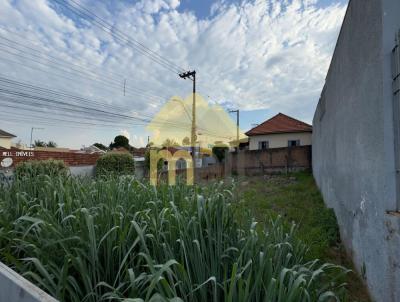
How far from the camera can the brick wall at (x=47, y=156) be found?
1011cm

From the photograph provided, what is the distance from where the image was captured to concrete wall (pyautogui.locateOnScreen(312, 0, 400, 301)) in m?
1.68

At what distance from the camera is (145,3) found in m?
7.59

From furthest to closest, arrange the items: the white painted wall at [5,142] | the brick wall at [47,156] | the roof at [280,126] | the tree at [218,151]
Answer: the white painted wall at [5,142], the tree at [218,151], the roof at [280,126], the brick wall at [47,156]

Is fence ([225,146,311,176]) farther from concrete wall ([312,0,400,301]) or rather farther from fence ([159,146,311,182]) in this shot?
concrete wall ([312,0,400,301])

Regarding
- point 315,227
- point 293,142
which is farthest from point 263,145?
point 315,227

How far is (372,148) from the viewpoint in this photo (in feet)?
6.45

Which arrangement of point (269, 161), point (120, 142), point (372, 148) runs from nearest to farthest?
point (372, 148)
point (269, 161)
point (120, 142)

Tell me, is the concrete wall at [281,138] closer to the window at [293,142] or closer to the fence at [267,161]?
the window at [293,142]

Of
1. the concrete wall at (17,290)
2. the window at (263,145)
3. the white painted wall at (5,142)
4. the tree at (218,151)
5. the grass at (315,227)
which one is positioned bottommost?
the grass at (315,227)

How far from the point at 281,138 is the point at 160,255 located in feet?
64.3

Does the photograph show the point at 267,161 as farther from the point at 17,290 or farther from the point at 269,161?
the point at 17,290

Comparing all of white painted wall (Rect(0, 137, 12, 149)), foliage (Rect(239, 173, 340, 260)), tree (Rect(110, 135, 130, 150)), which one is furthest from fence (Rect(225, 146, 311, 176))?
tree (Rect(110, 135, 130, 150))

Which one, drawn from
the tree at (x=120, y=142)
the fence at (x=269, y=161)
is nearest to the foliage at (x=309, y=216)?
the fence at (x=269, y=161)

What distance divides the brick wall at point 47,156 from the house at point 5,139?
21392mm
